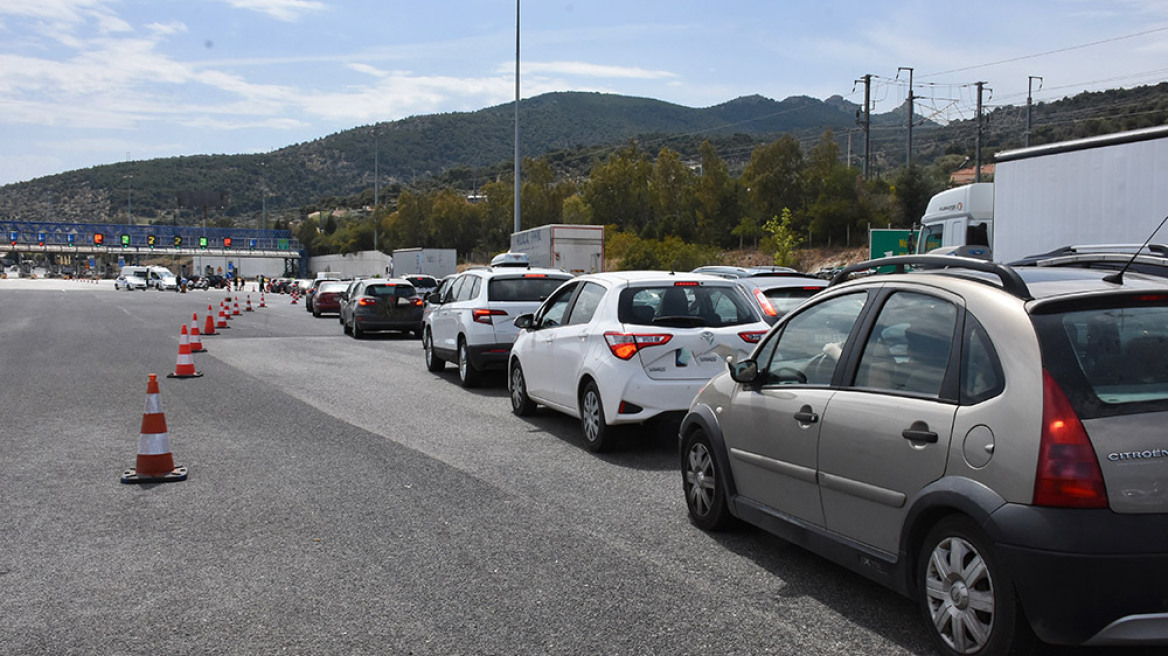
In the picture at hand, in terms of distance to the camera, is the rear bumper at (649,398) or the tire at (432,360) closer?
the rear bumper at (649,398)

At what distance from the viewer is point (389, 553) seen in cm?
598

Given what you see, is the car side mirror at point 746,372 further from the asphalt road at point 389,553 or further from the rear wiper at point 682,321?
the rear wiper at point 682,321

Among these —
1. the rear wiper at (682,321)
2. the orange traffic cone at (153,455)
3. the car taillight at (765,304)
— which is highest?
the car taillight at (765,304)

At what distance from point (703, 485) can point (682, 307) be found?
3170 millimetres

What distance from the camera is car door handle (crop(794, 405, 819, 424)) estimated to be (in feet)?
16.8

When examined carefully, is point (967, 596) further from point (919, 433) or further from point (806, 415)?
point (806, 415)

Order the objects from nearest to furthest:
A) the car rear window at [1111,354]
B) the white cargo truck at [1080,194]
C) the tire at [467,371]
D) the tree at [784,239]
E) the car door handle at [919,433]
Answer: the car rear window at [1111,354] < the car door handle at [919,433] < the white cargo truck at [1080,194] < the tire at [467,371] < the tree at [784,239]

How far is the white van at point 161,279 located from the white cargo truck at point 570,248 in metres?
54.9

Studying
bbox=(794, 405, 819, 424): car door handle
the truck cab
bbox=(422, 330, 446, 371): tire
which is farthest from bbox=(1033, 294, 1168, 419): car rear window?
the truck cab

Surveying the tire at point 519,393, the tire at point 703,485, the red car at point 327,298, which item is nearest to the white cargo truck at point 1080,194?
the tire at point 519,393

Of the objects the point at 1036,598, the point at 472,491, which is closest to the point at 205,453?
the point at 472,491

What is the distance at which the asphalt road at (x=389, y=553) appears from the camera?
15.3 feet

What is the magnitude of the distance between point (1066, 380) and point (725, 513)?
2.83 m

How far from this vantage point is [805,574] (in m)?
5.62
